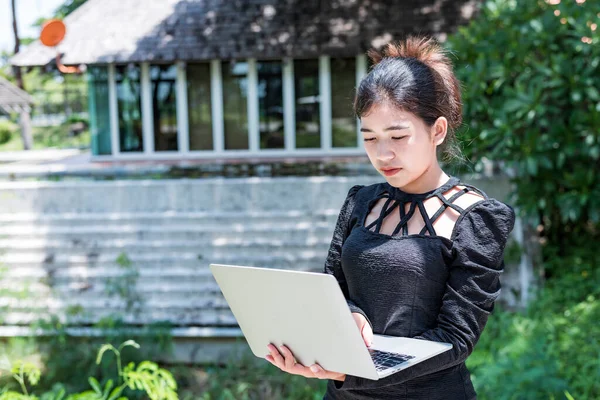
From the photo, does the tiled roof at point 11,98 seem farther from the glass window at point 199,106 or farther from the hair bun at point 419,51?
the hair bun at point 419,51

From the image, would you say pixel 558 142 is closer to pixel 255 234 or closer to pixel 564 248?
pixel 564 248

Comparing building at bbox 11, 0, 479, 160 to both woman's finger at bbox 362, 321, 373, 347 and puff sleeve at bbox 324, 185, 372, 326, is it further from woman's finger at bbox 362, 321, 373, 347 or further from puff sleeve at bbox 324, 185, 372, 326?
woman's finger at bbox 362, 321, 373, 347

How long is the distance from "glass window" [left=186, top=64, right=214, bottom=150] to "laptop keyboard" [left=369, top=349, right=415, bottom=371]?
11121 mm

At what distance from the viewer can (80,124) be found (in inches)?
1115

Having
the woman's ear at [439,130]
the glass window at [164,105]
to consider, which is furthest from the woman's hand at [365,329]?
the glass window at [164,105]

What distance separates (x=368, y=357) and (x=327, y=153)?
35.5 feet

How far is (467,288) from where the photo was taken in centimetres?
156

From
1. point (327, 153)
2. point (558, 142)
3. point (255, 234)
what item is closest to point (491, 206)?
point (558, 142)

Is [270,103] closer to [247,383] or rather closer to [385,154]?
[247,383]

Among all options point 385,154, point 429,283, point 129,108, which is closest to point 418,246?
point 429,283

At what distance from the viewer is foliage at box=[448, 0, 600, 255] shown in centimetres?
543

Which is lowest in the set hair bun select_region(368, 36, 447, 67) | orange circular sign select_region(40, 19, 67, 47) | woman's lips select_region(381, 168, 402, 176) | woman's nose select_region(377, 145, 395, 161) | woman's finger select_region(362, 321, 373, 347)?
woman's finger select_region(362, 321, 373, 347)

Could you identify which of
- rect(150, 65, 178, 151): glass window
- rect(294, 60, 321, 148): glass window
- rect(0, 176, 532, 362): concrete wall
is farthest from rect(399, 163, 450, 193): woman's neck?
rect(150, 65, 178, 151): glass window

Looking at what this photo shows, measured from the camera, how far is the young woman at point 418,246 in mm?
1574
